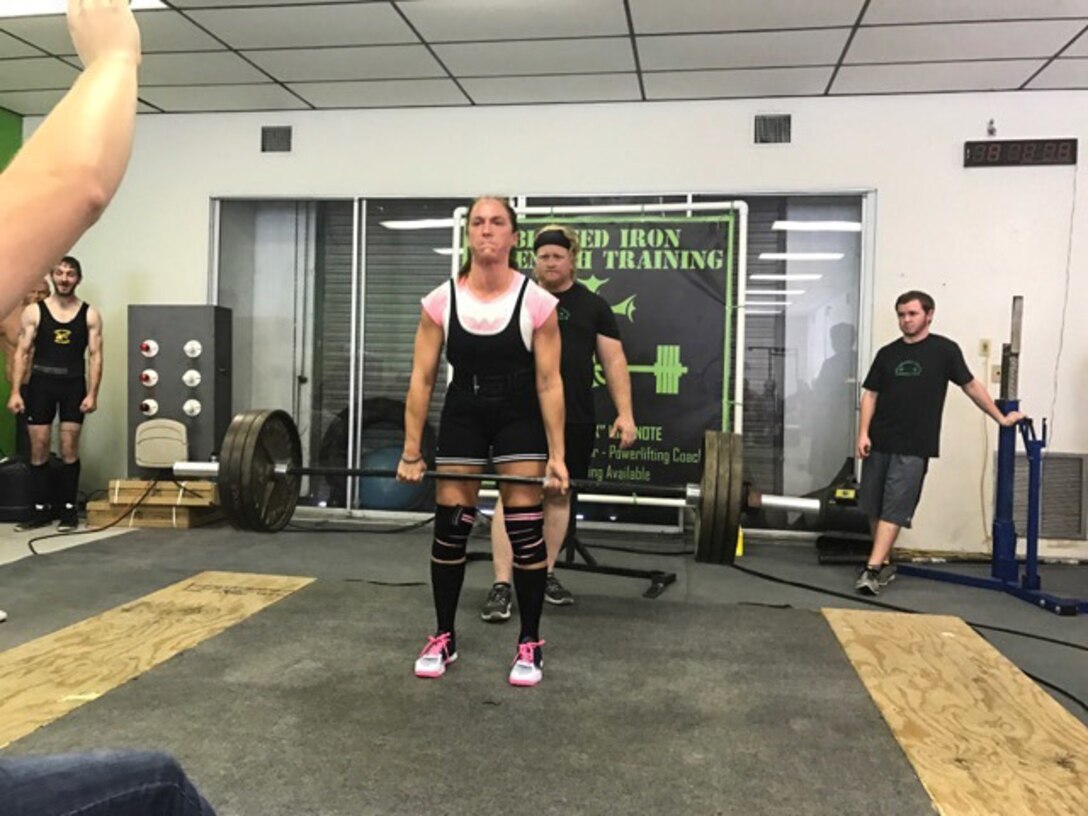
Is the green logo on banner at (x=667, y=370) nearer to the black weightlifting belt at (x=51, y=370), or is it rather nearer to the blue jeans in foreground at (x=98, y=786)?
the black weightlifting belt at (x=51, y=370)

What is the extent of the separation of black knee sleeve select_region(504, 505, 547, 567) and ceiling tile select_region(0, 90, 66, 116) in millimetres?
4092

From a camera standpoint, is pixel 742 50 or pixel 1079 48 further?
pixel 742 50

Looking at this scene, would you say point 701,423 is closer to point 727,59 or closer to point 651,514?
point 651,514

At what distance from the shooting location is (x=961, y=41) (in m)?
3.58

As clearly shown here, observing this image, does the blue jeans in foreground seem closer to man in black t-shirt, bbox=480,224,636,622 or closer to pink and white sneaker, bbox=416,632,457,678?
pink and white sneaker, bbox=416,632,457,678

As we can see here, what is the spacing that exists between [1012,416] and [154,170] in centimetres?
490

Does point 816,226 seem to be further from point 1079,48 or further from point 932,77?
point 1079,48

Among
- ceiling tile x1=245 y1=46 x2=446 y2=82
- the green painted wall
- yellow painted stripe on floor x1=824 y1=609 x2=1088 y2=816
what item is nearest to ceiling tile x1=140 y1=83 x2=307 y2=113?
ceiling tile x1=245 y1=46 x2=446 y2=82

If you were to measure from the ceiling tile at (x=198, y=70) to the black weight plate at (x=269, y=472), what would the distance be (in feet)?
7.95

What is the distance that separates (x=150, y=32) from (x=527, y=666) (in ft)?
11.5

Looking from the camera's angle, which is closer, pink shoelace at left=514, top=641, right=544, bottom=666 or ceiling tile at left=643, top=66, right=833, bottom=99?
pink shoelace at left=514, top=641, right=544, bottom=666

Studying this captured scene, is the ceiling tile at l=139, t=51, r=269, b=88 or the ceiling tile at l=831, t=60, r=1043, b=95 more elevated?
the ceiling tile at l=139, t=51, r=269, b=88

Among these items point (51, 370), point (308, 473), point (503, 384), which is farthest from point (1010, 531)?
point (51, 370)

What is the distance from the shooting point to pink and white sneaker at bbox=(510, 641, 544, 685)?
2066 millimetres
